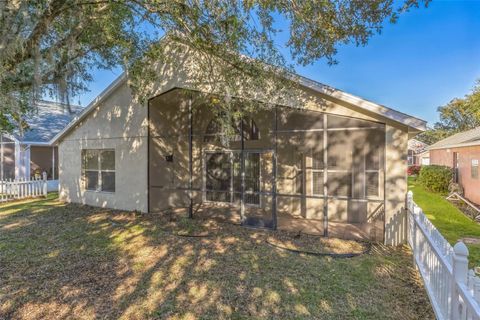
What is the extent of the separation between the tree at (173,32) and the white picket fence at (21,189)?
7361 millimetres

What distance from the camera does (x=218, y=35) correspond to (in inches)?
218

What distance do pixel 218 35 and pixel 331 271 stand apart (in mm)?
4993

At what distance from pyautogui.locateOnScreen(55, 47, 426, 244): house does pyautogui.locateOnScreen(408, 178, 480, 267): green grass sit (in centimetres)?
147

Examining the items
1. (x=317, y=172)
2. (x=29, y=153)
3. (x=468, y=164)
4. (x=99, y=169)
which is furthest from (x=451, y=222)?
(x=29, y=153)

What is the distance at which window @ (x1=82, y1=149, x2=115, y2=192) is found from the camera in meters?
10.9

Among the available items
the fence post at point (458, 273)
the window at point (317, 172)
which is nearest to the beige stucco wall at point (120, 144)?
the window at point (317, 172)

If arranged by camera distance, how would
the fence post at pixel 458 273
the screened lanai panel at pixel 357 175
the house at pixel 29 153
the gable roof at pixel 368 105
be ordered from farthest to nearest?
the house at pixel 29 153, the screened lanai panel at pixel 357 175, the gable roof at pixel 368 105, the fence post at pixel 458 273

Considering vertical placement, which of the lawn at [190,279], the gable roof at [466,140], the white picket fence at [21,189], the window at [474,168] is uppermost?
the gable roof at [466,140]

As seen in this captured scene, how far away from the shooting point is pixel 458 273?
2.72m

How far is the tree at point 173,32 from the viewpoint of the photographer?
15.8ft

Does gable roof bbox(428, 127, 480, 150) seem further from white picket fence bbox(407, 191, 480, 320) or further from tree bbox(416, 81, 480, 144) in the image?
tree bbox(416, 81, 480, 144)

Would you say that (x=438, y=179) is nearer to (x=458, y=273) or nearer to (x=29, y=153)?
(x=458, y=273)

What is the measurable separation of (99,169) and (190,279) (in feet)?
26.9

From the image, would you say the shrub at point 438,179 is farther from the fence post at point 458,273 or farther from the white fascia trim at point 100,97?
the white fascia trim at point 100,97
